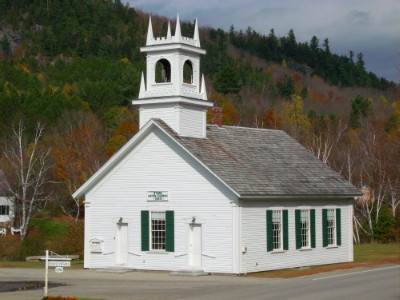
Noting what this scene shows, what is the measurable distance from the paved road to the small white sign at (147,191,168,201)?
293 centimetres

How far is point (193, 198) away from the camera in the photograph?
33719 millimetres

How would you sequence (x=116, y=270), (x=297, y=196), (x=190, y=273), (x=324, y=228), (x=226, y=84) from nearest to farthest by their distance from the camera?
(x=190, y=273), (x=116, y=270), (x=297, y=196), (x=324, y=228), (x=226, y=84)

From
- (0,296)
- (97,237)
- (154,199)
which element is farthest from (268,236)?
(0,296)

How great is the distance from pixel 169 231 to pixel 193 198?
5.52 ft

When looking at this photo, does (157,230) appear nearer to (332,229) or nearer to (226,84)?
(332,229)

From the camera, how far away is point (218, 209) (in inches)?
1304

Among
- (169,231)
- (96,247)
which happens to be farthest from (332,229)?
(96,247)

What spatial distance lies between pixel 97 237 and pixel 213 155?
6102 millimetres

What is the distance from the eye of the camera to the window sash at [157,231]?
34.5 meters

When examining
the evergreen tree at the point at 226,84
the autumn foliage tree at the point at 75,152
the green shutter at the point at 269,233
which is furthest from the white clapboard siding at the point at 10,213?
the evergreen tree at the point at 226,84

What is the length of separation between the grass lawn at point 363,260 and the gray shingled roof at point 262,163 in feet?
10.0

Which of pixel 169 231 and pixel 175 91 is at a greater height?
pixel 175 91

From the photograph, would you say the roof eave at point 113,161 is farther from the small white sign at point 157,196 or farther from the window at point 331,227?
the window at point 331,227

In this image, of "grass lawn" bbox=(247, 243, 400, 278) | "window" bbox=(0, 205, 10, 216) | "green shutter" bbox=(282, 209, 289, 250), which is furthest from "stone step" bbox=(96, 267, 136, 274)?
"window" bbox=(0, 205, 10, 216)
